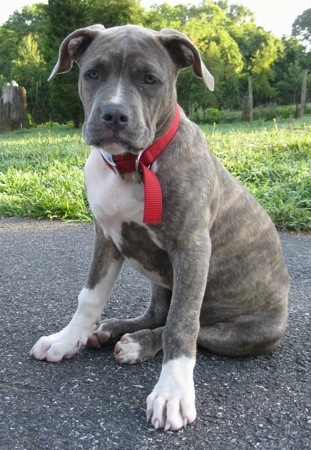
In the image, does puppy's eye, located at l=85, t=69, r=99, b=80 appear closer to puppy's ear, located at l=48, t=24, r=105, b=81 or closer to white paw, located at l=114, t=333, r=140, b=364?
puppy's ear, located at l=48, t=24, r=105, b=81

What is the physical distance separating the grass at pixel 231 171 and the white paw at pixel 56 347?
3.88 meters

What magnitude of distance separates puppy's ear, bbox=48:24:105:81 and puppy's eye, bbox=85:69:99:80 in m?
0.22

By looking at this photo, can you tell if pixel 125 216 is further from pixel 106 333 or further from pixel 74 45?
pixel 74 45

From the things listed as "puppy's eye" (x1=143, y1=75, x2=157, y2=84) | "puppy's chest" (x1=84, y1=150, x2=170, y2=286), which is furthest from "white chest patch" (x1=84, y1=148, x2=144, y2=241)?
"puppy's eye" (x1=143, y1=75, x2=157, y2=84)

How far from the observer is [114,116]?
2361mm

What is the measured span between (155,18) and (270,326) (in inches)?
895

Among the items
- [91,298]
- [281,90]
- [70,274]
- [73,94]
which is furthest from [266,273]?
[281,90]

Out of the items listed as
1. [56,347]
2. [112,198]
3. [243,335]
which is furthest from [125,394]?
[112,198]

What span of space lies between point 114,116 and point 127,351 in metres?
1.06

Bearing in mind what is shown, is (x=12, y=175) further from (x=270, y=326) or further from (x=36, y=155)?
(x=270, y=326)

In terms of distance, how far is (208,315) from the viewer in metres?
2.93

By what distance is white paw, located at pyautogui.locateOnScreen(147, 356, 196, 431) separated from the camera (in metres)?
2.21

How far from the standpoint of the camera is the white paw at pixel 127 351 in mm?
2718

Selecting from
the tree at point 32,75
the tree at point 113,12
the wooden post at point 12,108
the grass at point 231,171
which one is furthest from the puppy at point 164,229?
the tree at point 32,75
